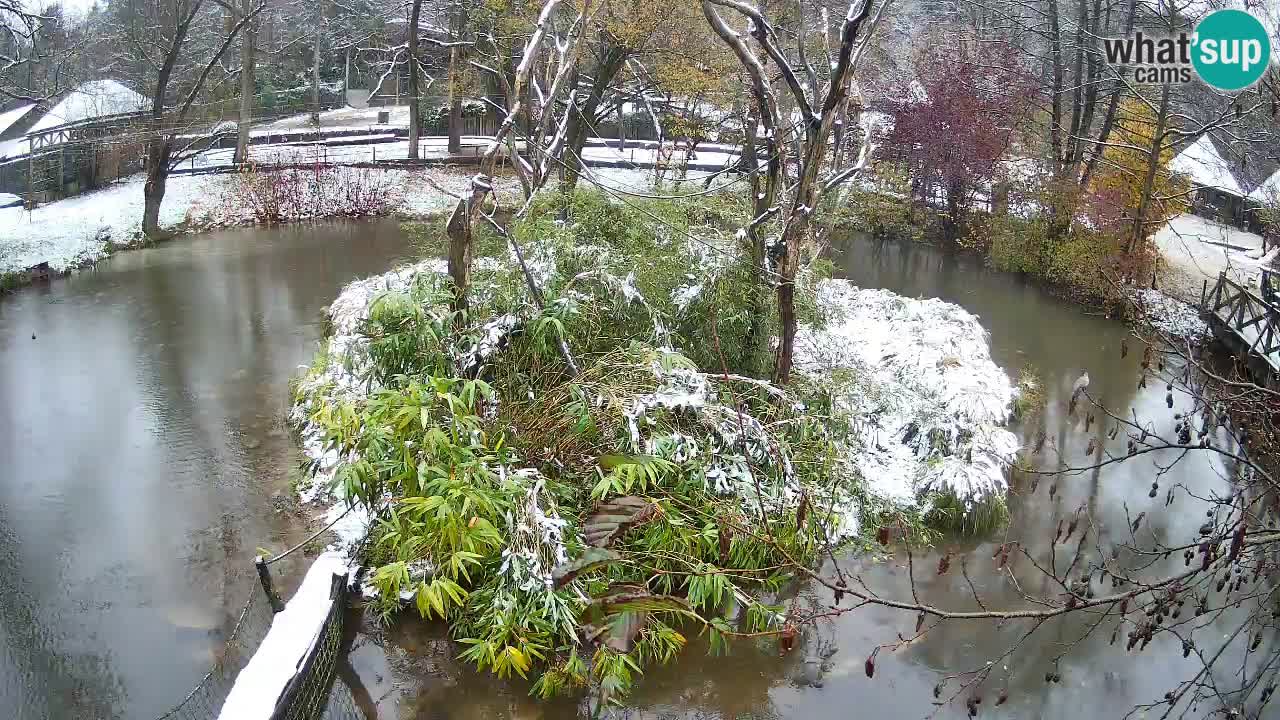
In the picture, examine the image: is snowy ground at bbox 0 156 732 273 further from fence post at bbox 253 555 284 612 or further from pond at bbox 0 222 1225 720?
fence post at bbox 253 555 284 612

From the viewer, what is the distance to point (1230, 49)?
12977mm

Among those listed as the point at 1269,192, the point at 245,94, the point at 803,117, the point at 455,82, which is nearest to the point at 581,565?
the point at 803,117

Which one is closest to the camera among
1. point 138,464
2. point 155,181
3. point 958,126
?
point 138,464

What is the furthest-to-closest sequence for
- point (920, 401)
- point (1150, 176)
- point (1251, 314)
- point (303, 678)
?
point (1150, 176) → point (1251, 314) → point (920, 401) → point (303, 678)

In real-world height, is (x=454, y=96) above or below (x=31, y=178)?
above

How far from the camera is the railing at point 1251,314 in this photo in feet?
37.0

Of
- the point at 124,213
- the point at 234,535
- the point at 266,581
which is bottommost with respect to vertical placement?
the point at 234,535

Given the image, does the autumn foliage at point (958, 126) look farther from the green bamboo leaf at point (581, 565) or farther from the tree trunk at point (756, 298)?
the green bamboo leaf at point (581, 565)

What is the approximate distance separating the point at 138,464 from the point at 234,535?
1.88m

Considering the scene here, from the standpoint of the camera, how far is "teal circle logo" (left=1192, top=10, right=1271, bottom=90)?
39.2 feet

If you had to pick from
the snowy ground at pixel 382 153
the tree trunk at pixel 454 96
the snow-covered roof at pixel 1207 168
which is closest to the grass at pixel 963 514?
the snow-covered roof at pixel 1207 168

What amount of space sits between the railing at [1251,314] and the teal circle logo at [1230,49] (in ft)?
8.44

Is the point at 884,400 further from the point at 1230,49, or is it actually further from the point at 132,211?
the point at 132,211

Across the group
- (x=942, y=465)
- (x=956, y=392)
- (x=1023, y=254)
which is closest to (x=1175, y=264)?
(x=1023, y=254)
